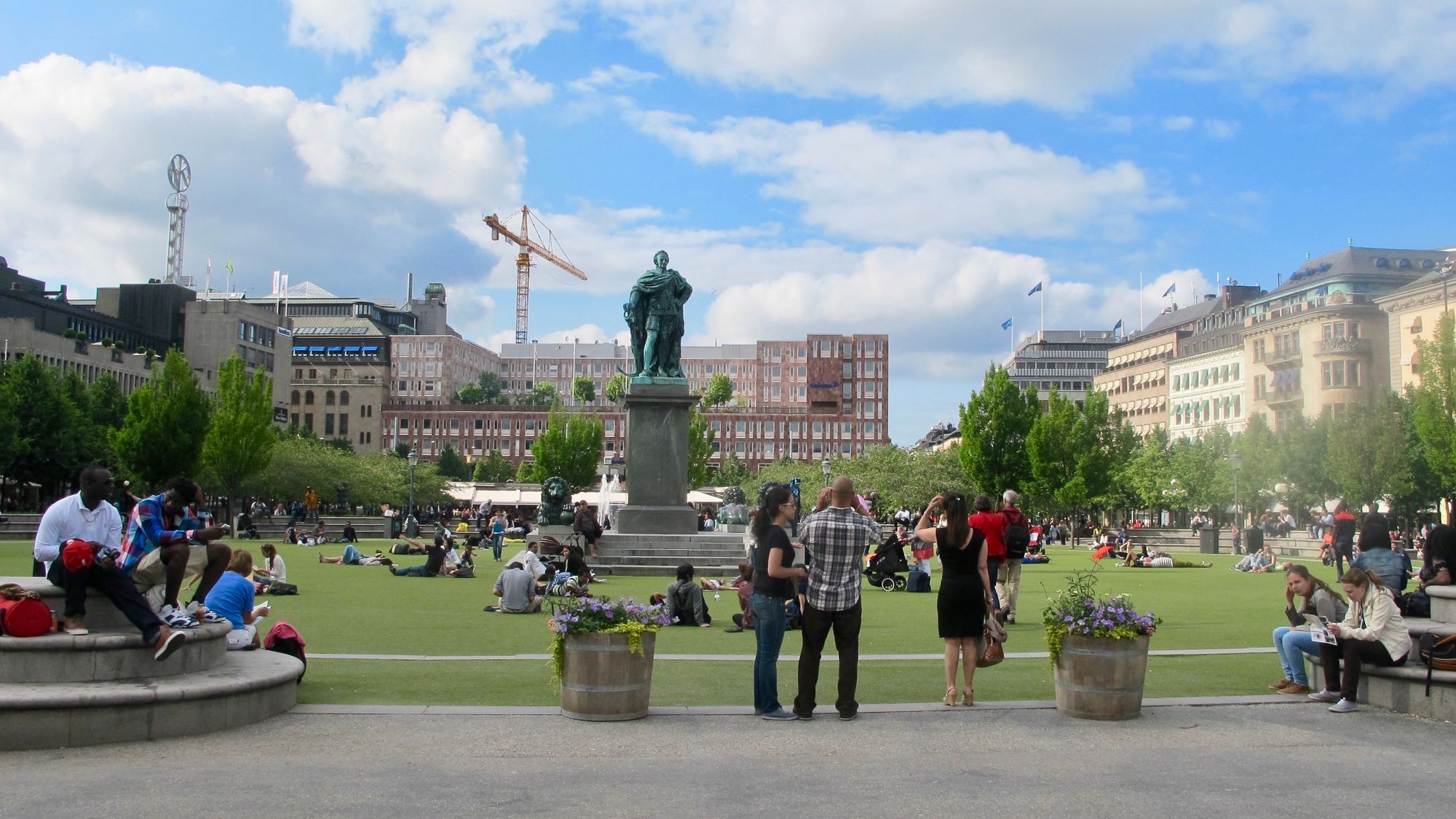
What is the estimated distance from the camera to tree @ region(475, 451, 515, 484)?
135375 millimetres

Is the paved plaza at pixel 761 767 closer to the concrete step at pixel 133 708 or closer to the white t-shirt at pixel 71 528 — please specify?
the concrete step at pixel 133 708

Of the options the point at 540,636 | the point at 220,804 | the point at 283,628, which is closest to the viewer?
the point at 220,804

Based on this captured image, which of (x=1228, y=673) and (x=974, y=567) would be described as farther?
(x=1228, y=673)

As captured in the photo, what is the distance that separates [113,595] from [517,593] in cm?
961

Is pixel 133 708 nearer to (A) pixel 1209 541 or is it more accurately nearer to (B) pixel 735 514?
(B) pixel 735 514

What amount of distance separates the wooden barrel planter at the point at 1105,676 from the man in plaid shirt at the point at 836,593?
5.60 ft

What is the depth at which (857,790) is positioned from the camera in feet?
23.1

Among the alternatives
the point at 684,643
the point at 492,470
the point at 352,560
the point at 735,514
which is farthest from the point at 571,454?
the point at 684,643

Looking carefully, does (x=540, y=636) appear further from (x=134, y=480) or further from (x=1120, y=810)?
(x=134, y=480)

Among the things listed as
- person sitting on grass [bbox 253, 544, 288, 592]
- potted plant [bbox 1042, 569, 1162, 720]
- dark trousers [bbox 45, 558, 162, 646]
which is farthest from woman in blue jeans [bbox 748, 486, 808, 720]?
person sitting on grass [bbox 253, 544, 288, 592]

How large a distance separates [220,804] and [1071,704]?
609cm

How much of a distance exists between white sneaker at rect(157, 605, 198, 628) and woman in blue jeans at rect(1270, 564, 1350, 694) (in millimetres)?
9102

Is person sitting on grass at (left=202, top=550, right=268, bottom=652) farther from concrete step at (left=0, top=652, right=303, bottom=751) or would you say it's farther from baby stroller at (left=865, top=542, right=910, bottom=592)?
baby stroller at (left=865, top=542, right=910, bottom=592)

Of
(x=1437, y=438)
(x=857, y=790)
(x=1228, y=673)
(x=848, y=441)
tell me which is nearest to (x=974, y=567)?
(x=857, y=790)
